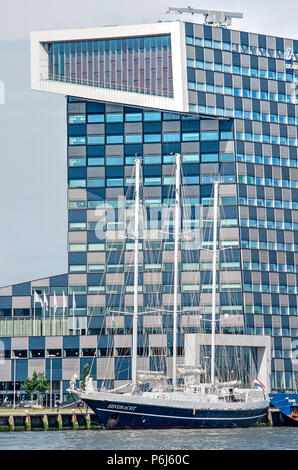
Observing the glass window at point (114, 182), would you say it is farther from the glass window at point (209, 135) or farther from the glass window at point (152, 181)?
the glass window at point (209, 135)

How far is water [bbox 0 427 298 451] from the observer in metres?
88.0

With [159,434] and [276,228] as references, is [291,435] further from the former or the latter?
[276,228]

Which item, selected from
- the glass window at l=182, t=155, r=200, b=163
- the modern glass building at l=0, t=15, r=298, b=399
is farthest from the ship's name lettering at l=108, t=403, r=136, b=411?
the glass window at l=182, t=155, r=200, b=163

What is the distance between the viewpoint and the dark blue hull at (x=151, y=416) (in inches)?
4289

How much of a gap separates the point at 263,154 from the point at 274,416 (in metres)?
52.5

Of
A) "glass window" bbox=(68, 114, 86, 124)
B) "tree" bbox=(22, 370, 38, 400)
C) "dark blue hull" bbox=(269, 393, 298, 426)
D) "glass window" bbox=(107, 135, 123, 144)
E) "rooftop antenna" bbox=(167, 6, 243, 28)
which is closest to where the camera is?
"dark blue hull" bbox=(269, 393, 298, 426)

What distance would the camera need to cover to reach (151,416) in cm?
11031

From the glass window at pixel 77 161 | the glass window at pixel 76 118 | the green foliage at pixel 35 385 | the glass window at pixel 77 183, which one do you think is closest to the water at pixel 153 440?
the green foliage at pixel 35 385

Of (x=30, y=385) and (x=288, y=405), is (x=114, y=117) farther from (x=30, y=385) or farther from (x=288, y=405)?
(x=288, y=405)

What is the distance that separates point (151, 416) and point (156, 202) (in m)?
61.1

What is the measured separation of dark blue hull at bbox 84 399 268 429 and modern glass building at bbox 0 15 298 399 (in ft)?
145

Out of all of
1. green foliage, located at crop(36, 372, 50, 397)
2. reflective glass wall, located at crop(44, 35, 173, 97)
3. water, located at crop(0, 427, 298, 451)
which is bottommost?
water, located at crop(0, 427, 298, 451)

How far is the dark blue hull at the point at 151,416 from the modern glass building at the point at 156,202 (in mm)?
44182

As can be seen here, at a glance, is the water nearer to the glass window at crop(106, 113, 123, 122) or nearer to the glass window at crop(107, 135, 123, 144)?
the glass window at crop(107, 135, 123, 144)
